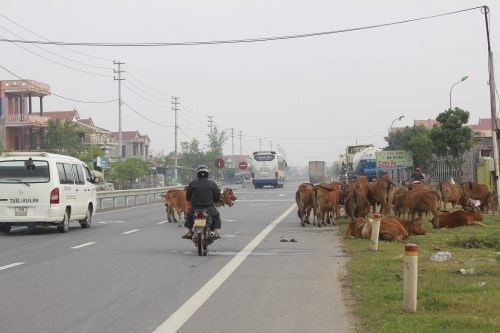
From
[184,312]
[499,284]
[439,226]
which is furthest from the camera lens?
[439,226]

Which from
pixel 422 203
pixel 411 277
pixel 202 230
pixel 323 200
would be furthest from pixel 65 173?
pixel 411 277

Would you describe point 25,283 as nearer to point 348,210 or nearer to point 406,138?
point 348,210

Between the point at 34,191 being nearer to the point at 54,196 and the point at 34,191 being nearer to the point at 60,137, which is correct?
the point at 54,196

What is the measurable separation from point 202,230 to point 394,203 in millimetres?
8420

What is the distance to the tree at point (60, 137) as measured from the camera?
67.2 m

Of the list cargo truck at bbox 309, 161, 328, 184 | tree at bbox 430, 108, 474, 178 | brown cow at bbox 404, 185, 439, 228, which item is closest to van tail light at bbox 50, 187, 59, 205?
brown cow at bbox 404, 185, 439, 228

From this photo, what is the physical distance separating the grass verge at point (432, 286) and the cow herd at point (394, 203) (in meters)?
1.41

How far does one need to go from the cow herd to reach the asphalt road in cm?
189

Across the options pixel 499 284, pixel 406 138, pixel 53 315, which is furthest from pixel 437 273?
pixel 406 138

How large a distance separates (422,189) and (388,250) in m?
5.40

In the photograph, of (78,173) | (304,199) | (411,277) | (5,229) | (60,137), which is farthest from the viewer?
(60,137)

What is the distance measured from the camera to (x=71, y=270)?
12188 mm

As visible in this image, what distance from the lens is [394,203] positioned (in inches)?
823

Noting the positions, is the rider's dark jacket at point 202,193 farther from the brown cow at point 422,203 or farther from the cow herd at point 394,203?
the brown cow at point 422,203
